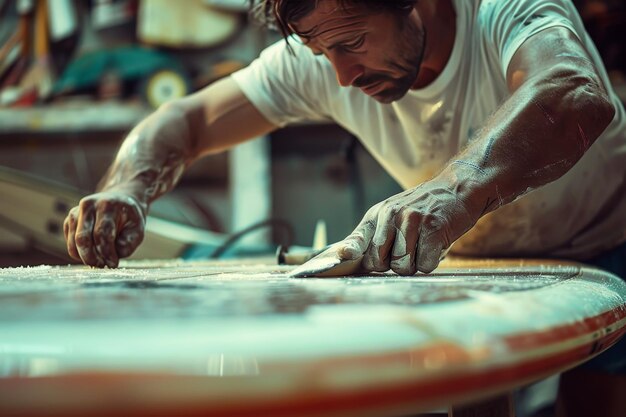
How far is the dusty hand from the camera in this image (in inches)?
28.4

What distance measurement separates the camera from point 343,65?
1.09 meters

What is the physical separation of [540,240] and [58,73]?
314 cm

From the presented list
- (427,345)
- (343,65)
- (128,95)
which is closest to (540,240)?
(343,65)

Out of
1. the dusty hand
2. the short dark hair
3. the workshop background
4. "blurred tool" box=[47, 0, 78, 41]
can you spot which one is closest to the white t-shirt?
the short dark hair

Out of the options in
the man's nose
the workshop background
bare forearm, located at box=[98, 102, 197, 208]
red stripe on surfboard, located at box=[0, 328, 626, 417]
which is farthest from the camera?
the workshop background

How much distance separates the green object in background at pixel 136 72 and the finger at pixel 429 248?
2906 mm

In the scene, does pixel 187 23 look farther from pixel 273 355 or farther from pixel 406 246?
pixel 273 355

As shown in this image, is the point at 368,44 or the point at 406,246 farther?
the point at 368,44

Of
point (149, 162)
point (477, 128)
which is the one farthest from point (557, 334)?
point (149, 162)

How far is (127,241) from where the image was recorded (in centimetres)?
116

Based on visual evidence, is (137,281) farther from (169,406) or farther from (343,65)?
(343,65)

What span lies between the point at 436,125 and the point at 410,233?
58cm

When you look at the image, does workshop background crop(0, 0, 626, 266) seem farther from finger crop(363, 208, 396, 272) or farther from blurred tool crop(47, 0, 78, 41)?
finger crop(363, 208, 396, 272)

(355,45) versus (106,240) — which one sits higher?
(355,45)
